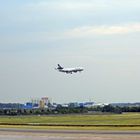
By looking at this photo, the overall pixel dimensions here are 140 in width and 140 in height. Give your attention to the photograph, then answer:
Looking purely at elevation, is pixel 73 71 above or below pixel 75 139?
above

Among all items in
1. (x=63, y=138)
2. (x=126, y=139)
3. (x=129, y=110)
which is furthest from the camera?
(x=129, y=110)

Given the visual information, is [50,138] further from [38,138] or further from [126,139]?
[126,139]

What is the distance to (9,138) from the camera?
160ft

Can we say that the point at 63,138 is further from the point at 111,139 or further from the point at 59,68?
the point at 59,68

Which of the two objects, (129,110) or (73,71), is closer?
(73,71)

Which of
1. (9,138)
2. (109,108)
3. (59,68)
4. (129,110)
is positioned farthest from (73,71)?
(9,138)

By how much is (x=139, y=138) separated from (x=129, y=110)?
458 ft

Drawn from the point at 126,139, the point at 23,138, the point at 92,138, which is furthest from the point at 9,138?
the point at 126,139

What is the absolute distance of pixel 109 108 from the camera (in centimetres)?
19738

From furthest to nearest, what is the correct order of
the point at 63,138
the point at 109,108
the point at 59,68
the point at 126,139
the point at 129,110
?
the point at 109,108, the point at 129,110, the point at 59,68, the point at 63,138, the point at 126,139

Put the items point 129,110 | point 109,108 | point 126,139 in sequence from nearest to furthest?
point 126,139, point 129,110, point 109,108

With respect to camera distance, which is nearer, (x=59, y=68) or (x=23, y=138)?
(x=23, y=138)

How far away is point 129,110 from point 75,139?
457ft

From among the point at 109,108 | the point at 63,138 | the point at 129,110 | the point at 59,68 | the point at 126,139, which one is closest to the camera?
the point at 126,139
